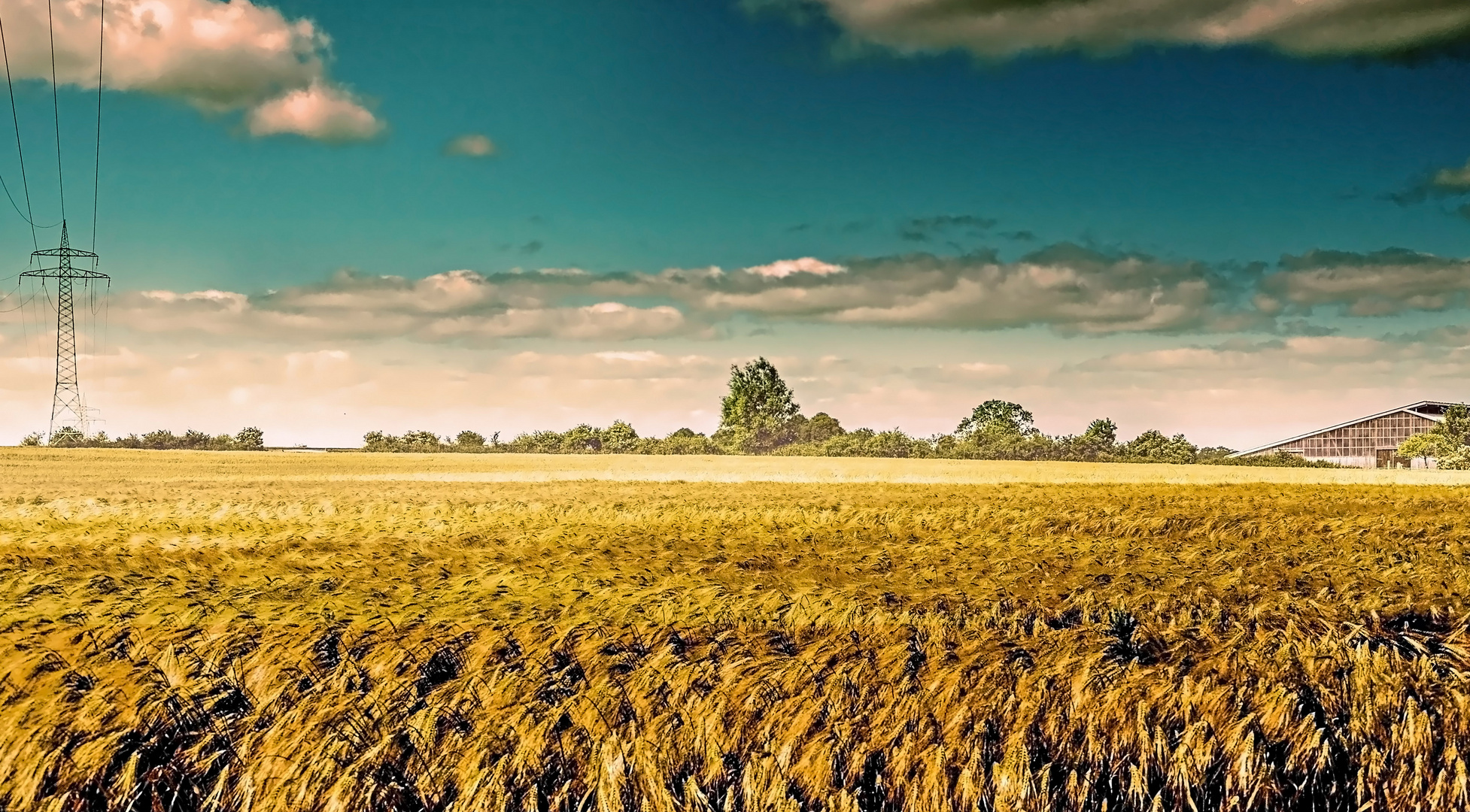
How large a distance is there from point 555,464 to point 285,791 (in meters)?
53.5

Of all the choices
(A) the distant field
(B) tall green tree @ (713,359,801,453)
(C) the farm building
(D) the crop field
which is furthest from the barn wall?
(D) the crop field

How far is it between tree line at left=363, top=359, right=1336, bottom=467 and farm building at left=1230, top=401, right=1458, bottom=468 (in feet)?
23.5

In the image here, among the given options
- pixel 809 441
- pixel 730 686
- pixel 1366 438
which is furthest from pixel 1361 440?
pixel 730 686

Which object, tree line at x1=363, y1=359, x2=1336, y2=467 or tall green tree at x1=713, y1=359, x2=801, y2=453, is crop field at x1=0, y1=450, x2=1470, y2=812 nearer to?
tree line at x1=363, y1=359, x2=1336, y2=467

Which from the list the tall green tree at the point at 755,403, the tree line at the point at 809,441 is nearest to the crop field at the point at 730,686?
the tree line at the point at 809,441

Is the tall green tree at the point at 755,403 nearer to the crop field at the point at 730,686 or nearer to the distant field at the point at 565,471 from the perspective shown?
the distant field at the point at 565,471

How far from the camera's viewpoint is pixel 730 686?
523 cm

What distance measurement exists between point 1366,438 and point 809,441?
47.9 meters

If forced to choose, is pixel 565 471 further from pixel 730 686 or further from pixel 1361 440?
pixel 1361 440

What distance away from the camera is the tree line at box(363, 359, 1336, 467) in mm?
77250

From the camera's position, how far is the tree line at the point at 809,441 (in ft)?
253

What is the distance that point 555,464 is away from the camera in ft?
189

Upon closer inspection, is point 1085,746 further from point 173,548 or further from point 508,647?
point 173,548

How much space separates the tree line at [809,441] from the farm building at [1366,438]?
23.5 feet
